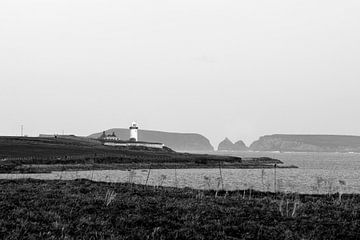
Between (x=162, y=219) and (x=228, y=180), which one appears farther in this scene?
(x=228, y=180)

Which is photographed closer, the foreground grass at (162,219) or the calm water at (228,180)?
the foreground grass at (162,219)

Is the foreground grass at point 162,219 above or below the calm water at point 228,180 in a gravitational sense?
above

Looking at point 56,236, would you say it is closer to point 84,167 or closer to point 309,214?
point 309,214

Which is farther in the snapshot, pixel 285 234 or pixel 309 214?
pixel 309 214

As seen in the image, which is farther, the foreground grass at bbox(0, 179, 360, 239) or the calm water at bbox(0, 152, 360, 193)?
the calm water at bbox(0, 152, 360, 193)

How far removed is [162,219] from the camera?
15.5 metres

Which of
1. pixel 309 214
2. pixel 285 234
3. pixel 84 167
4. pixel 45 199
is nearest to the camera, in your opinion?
pixel 285 234

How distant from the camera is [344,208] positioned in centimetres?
1988

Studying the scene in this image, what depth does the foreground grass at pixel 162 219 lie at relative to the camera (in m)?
13.4

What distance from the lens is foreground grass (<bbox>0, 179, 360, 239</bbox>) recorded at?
13365mm

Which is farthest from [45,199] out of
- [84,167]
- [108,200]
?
[84,167]

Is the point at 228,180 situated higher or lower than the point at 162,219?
lower

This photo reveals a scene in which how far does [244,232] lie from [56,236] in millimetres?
4992

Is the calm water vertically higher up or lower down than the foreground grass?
lower down
